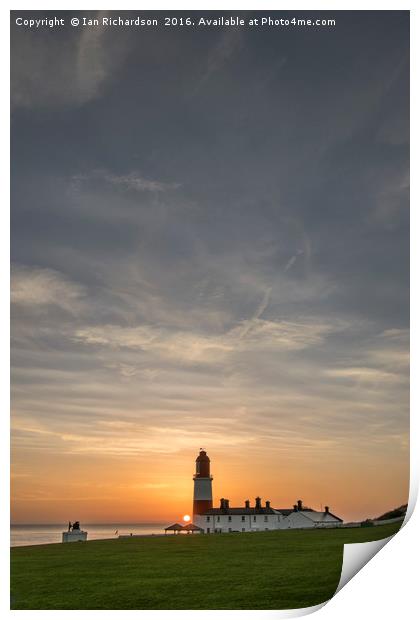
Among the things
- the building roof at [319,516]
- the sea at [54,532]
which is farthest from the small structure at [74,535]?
the building roof at [319,516]

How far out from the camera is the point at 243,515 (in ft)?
46.6

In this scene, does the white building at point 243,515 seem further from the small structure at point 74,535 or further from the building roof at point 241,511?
the small structure at point 74,535

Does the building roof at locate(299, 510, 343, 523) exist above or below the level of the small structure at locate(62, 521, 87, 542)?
above

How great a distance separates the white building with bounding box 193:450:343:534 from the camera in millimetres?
10875

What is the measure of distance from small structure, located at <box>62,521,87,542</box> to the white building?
1897mm

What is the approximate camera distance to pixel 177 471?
33.7 feet

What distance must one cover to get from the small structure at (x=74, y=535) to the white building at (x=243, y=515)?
6.22 feet

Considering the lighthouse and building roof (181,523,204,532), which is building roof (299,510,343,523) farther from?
building roof (181,523,204,532)

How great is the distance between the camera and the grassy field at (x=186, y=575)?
840cm

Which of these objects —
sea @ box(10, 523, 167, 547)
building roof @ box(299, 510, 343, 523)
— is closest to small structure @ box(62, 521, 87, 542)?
sea @ box(10, 523, 167, 547)

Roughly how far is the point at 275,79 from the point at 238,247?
2.14 metres
